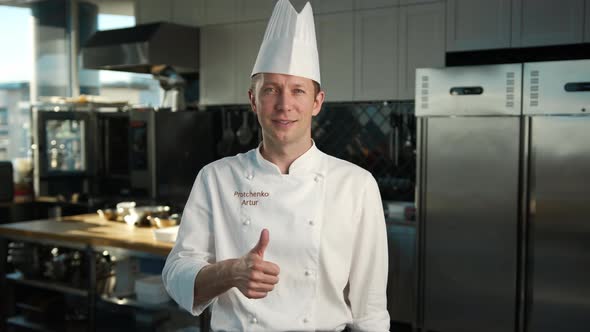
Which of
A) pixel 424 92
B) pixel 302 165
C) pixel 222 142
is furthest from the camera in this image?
pixel 222 142

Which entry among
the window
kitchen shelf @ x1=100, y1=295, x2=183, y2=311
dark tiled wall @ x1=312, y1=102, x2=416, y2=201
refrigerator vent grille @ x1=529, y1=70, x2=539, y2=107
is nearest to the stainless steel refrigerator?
refrigerator vent grille @ x1=529, y1=70, x2=539, y2=107

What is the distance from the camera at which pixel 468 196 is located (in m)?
3.37

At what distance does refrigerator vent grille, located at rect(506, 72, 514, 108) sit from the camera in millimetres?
3220

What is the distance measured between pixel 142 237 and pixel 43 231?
690 mm

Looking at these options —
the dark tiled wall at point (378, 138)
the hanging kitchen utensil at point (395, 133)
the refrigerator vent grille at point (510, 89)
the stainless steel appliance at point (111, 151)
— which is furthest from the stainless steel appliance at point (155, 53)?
the refrigerator vent grille at point (510, 89)

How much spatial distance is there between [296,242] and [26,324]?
285 centimetres

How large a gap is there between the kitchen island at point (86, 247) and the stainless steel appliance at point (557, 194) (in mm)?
1819

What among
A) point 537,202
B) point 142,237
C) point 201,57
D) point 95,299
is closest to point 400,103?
point 537,202

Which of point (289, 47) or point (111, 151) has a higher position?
point (289, 47)

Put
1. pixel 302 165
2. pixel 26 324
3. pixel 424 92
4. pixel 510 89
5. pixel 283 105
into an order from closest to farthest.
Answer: pixel 283 105
pixel 302 165
pixel 510 89
pixel 424 92
pixel 26 324

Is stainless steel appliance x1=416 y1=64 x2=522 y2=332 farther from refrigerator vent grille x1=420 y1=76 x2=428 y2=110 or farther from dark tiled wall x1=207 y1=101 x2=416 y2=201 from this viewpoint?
dark tiled wall x1=207 y1=101 x2=416 y2=201

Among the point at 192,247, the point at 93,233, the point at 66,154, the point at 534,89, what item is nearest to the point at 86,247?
the point at 93,233

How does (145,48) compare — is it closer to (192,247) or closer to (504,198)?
(504,198)

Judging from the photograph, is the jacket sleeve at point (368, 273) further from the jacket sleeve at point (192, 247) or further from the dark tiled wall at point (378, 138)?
the dark tiled wall at point (378, 138)
